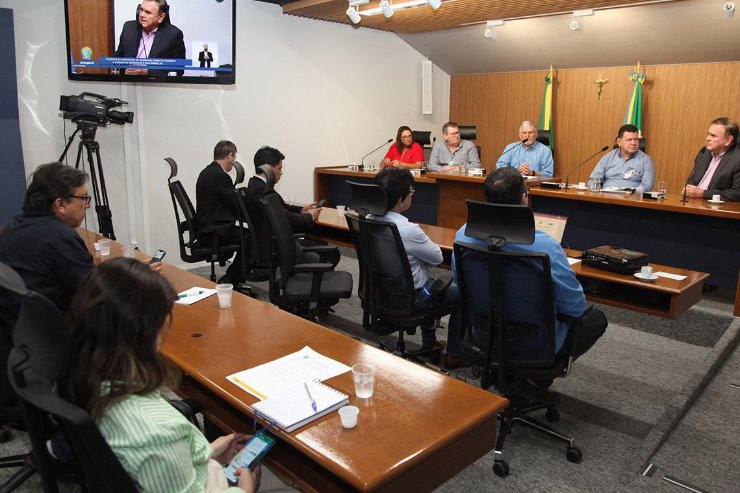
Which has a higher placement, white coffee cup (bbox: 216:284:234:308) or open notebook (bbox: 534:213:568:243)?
open notebook (bbox: 534:213:568:243)

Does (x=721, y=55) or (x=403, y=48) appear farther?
(x=403, y=48)

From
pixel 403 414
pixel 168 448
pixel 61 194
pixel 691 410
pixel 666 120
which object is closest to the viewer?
pixel 168 448

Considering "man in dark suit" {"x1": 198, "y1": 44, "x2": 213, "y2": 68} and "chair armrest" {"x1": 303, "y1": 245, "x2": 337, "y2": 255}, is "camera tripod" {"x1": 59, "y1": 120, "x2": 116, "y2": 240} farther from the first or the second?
"chair armrest" {"x1": 303, "y1": 245, "x2": 337, "y2": 255}

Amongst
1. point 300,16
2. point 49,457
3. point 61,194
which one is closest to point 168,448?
point 49,457

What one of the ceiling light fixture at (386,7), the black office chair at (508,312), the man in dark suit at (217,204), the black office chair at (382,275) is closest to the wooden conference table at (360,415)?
the black office chair at (508,312)

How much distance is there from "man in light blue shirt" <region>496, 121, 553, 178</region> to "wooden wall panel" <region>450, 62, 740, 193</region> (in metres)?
1.54

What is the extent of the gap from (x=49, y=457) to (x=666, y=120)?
7.59 meters

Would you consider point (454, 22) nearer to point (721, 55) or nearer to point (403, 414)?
point (721, 55)

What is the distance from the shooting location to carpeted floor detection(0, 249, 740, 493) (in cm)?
239

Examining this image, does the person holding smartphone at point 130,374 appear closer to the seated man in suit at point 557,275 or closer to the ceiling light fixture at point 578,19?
the seated man in suit at point 557,275

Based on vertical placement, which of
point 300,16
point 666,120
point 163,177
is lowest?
point 163,177

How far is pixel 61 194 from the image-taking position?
2350mm

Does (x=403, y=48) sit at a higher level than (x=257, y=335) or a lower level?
higher

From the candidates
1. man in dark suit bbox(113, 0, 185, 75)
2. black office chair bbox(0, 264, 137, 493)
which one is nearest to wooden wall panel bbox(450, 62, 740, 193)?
man in dark suit bbox(113, 0, 185, 75)
